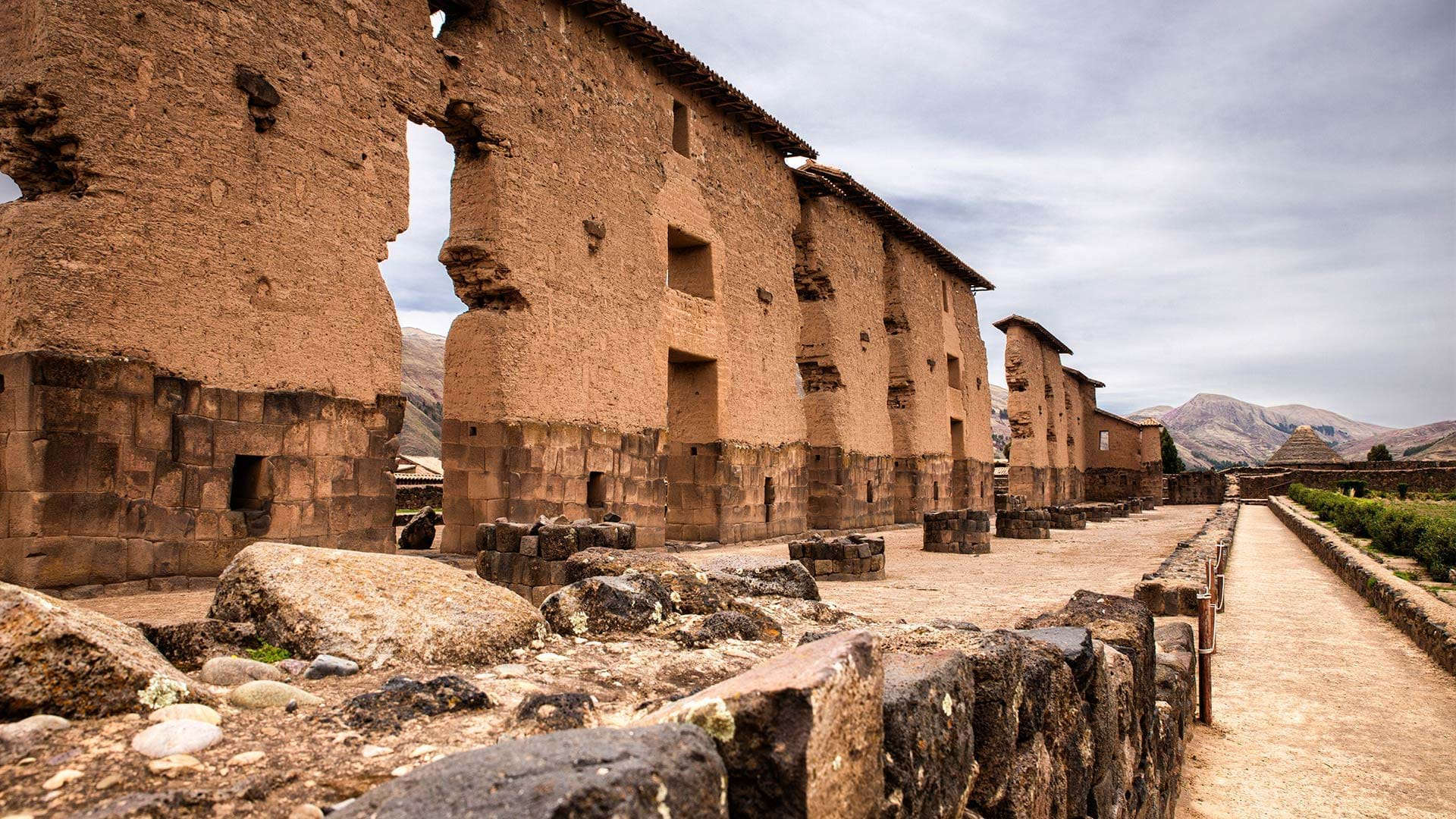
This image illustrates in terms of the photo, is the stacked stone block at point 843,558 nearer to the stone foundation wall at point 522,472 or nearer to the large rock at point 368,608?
the stone foundation wall at point 522,472

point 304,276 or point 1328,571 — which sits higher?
point 304,276

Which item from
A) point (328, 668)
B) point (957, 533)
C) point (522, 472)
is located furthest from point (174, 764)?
point (957, 533)

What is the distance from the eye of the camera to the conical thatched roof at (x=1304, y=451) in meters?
55.4

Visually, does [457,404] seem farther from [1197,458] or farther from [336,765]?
[1197,458]

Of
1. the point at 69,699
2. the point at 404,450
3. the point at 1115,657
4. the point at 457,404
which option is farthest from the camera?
the point at 404,450

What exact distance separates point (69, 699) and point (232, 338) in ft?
20.5

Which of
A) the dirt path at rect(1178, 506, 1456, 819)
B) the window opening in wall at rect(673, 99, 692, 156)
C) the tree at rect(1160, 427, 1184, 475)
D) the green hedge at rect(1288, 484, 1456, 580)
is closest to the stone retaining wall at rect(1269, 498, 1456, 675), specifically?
the dirt path at rect(1178, 506, 1456, 819)

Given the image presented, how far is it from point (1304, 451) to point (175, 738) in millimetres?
66719

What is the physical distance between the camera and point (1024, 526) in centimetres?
1983

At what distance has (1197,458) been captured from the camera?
5748 inches

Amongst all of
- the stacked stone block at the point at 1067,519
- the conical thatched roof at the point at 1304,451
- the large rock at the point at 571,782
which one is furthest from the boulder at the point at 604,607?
the conical thatched roof at the point at 1304,451

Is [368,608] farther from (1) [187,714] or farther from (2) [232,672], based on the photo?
(1) [187,714]

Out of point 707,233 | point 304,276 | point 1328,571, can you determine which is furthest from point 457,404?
point 1328,571

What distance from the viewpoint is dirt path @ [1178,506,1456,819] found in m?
5.38
